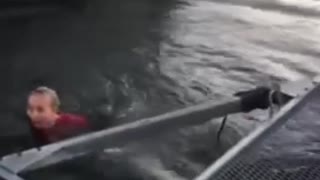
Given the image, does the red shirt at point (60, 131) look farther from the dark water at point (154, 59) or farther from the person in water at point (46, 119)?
the dark water at point (154, 59)

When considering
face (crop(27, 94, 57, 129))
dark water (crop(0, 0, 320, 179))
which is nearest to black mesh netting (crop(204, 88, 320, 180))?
dark water (crop(0, 0, 320, 179))

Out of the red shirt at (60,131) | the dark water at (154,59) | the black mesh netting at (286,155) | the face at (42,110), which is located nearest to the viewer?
the black mesh netting at (286,155)

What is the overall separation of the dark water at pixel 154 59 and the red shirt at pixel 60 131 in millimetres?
385

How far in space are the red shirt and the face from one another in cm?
5

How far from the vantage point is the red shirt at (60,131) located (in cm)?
381

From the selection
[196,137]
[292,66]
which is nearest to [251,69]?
[292,66]

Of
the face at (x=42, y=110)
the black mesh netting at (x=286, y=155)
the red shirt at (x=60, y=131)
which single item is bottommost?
the red shirt at (x=60, y=131)

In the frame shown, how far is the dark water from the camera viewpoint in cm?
479

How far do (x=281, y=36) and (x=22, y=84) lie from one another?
10.4ft

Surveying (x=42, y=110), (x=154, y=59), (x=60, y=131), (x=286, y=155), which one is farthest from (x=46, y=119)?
(x=154, y=59)

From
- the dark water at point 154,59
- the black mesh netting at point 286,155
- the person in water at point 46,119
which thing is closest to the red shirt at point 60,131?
the person in water at point 46,119

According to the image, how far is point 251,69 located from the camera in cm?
627

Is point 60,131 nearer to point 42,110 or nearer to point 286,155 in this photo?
point 42,110

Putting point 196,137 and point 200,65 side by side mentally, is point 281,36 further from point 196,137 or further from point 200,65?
point 196,137
